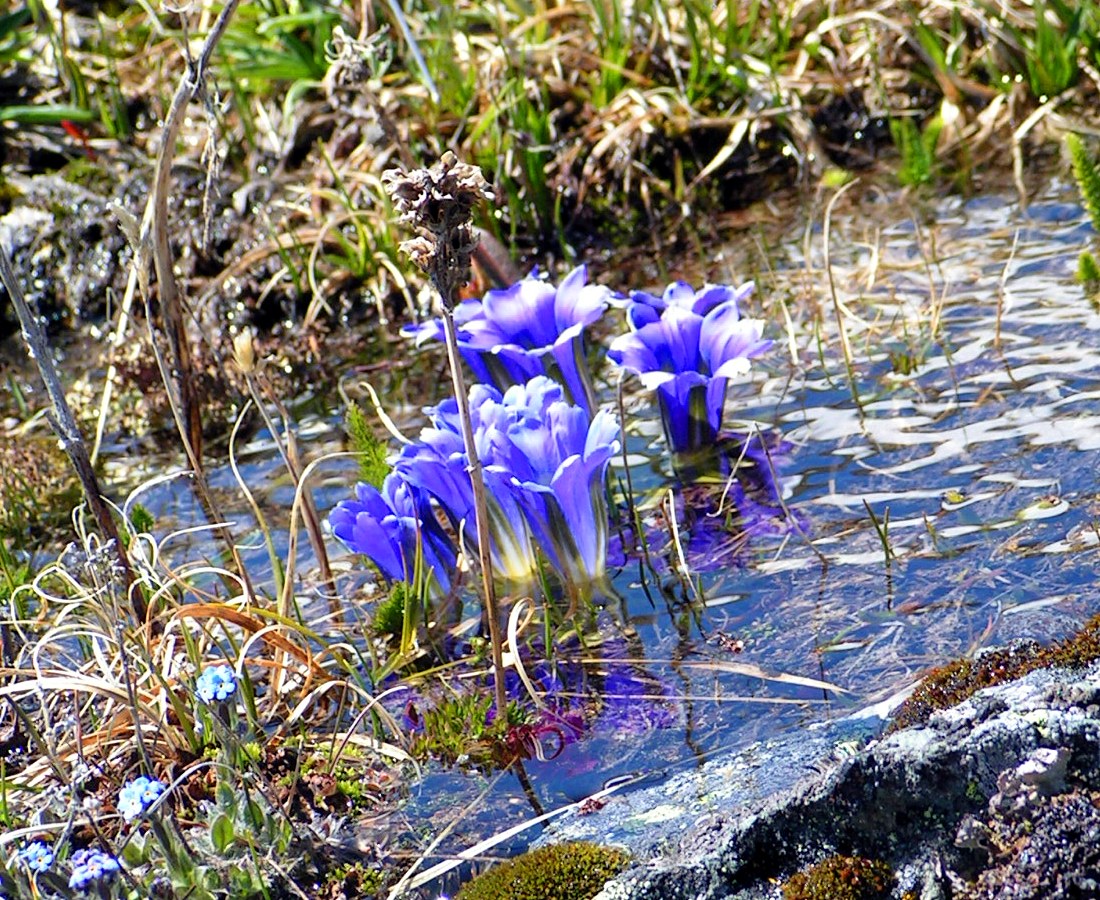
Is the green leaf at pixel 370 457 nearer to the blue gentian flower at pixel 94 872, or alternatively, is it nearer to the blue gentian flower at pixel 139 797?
the blue gentian flower at pixel 139 797

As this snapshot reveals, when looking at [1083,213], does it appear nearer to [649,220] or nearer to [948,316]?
[948,316]

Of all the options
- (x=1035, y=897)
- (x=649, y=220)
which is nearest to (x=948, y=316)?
(x=649, y=220)

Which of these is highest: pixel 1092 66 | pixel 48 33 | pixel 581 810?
pixel 48 33

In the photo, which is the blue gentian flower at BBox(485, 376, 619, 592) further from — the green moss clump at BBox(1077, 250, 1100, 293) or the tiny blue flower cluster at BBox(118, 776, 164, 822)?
the green moss clump at BBox(1077, 250, 1100, 293)

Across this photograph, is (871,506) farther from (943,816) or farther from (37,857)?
(37,857)

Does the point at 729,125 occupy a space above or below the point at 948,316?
above

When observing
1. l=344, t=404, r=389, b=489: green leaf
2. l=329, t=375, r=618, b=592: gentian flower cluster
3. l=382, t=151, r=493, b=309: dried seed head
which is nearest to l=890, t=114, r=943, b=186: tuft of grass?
l=329, t=375, r=618, b=592: gentian flower cluster
